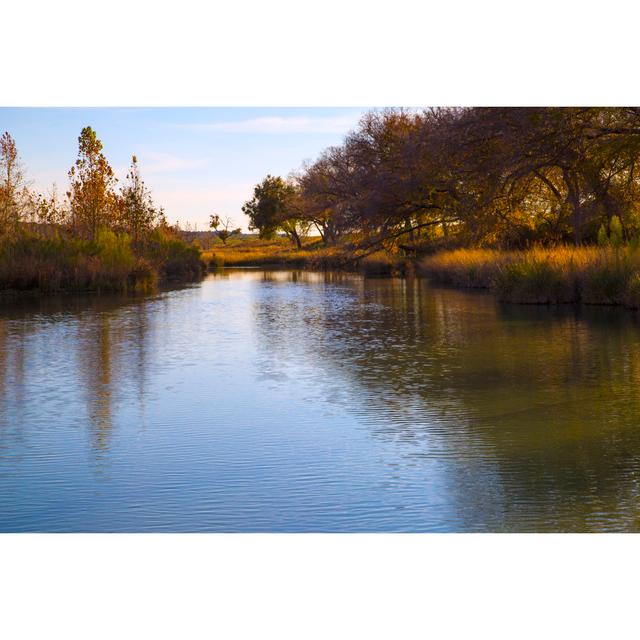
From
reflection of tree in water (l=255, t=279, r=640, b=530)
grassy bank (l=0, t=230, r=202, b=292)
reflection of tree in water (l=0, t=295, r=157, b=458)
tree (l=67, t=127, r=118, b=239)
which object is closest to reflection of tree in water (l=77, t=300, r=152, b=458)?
reflection of tree in water (l=0, t=295, r=157, b=458)

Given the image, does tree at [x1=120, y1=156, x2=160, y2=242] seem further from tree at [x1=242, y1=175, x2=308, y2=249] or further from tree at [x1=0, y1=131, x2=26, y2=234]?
tree at [x1=242, y1=175, x2=308, y2=249]

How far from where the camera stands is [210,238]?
270ft

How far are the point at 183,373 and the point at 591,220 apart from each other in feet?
56.9

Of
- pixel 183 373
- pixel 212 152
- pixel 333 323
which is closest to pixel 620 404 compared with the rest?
pixel 183 373

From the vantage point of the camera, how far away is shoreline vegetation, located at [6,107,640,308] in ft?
57.9

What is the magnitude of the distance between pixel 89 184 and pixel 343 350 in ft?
67.5

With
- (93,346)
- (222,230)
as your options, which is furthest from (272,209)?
(93,346)

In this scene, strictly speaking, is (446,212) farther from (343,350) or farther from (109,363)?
(109,363)

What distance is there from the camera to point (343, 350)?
1191 centimetres

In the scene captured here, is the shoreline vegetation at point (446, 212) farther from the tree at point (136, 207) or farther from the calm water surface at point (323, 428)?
the calm water surface at point (323, 428)

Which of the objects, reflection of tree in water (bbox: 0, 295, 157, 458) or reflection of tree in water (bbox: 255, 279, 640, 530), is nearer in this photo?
reflection of tree in water (bbox: 255, 279, 640, 530)

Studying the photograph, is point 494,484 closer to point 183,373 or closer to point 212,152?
point 183,373

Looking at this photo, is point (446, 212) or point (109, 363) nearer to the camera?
point (109, 363)

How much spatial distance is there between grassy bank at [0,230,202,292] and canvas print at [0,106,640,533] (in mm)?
71
